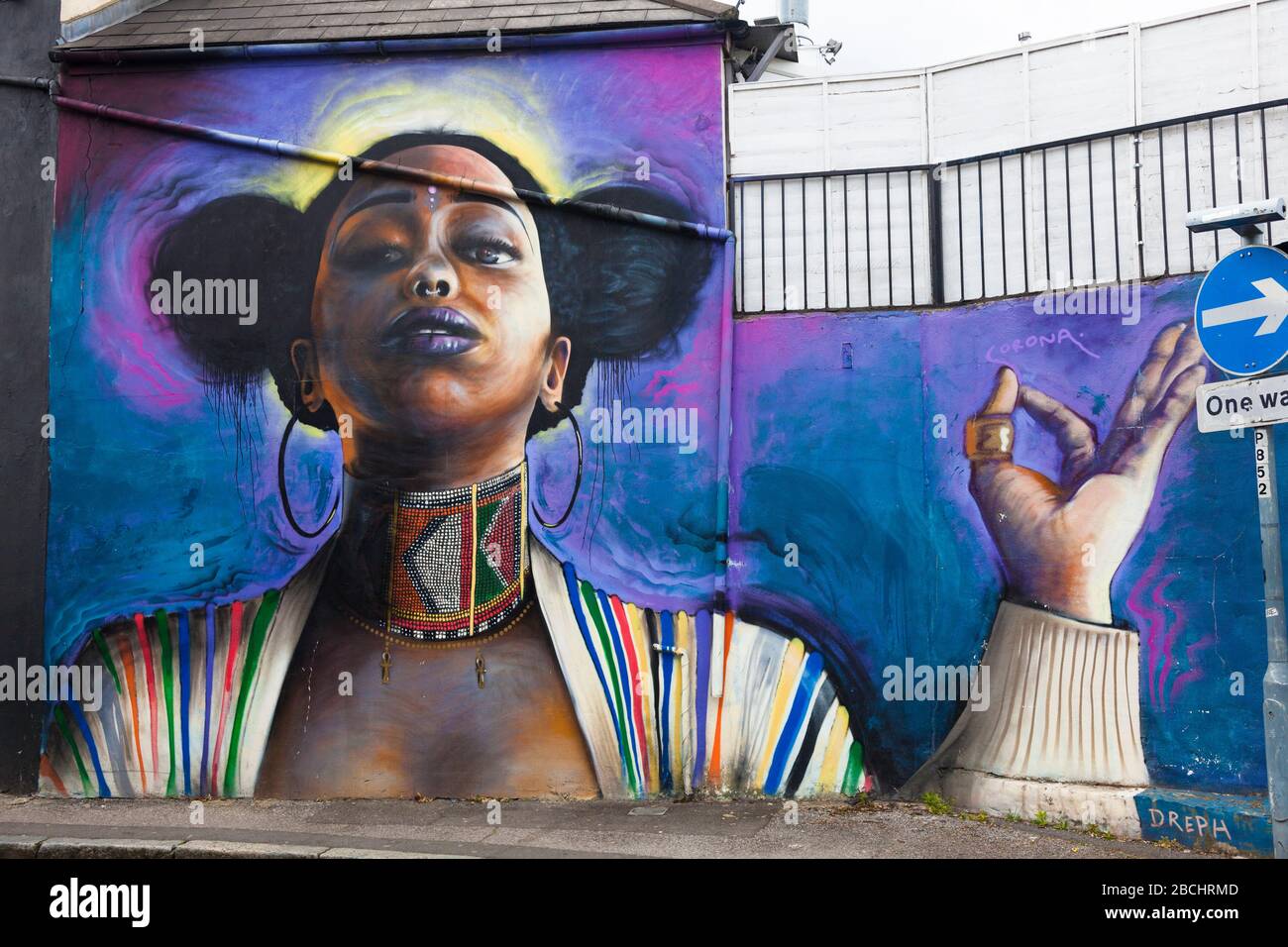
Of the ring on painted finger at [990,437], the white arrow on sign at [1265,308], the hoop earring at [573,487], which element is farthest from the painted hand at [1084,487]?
the hoop earring at [573,487]

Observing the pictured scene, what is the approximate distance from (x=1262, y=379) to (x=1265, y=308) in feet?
1.10

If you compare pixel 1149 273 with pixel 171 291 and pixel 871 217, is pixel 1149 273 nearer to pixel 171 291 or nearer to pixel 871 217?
pixel 871 217

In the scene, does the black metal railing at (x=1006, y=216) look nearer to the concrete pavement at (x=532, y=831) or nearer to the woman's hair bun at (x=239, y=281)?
the woman's hair bun at (x=239, y=281)

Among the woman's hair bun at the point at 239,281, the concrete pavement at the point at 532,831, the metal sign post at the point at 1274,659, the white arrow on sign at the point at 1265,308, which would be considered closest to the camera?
the metal sign post at the point at 1274,659

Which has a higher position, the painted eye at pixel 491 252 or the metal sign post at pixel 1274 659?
the painted eye at pixel 491 252

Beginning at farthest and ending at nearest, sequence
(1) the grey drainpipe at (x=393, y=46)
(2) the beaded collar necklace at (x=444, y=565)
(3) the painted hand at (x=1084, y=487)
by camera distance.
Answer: (1) the grey drainpipe at (x=393, y=46), (2) the beaded collar necklace at (x=444, y=565), (3) the painted hand at (x=1084, y=487)

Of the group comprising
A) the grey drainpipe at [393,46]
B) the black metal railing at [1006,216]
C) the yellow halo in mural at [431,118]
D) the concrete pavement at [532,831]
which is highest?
the grey drainpipe at [393,46]

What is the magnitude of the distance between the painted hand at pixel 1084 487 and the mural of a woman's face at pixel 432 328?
10.7 feet

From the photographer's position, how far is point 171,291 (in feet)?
30.9

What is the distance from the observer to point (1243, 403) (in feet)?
18.8

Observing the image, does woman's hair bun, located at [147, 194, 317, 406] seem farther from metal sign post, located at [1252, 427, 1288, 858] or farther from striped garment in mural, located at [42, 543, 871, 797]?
metal sign post, located at [1252, 427, 1288, 858]

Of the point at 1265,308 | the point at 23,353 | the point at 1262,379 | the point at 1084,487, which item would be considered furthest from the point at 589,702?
the point at 23,353

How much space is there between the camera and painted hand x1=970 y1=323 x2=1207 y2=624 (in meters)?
7.45

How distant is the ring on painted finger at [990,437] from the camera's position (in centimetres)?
797
